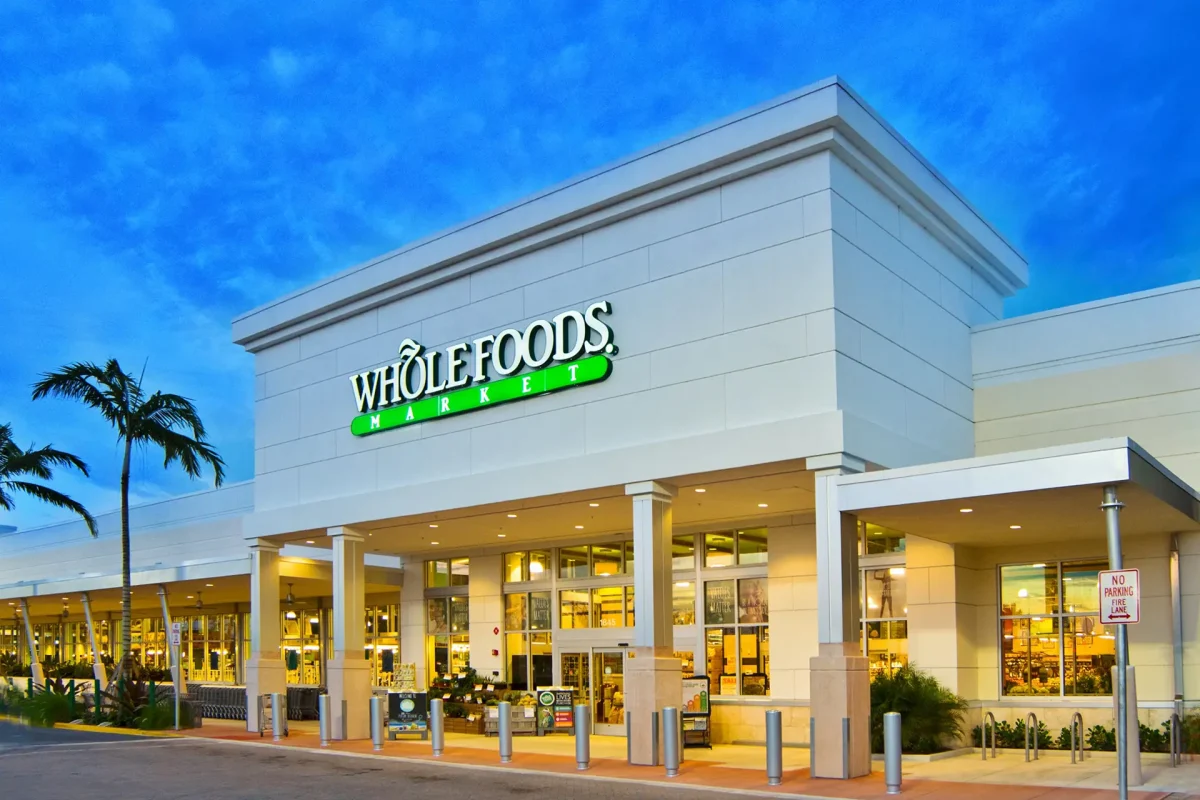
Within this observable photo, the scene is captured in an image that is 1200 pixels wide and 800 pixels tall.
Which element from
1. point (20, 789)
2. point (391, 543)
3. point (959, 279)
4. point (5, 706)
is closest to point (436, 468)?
point (391, 543)

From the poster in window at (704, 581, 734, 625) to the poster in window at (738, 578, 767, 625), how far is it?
247mm

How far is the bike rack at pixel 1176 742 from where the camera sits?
17.7m

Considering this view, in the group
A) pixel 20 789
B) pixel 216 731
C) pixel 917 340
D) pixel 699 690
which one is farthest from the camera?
pixel 216 731

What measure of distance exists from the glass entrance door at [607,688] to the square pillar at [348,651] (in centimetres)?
489

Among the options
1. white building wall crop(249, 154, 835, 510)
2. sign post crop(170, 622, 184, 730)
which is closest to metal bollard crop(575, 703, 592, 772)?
white building wall crop(249, 154, 835, 510)

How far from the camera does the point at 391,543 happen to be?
29.5m

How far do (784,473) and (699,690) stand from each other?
5544mm

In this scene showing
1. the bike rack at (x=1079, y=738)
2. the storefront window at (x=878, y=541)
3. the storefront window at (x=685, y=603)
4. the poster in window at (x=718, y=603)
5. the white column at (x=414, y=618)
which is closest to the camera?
the bike rack at (x=1079, y=738)

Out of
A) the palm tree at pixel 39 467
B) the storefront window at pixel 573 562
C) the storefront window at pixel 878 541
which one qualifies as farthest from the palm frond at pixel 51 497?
the storefront window at pixel 878 541

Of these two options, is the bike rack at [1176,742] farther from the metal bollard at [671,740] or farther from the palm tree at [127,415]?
the palm tree at [127,415]

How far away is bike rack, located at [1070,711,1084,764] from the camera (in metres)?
18.5

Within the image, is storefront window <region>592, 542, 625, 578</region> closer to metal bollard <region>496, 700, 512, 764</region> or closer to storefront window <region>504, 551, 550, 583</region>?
storefront window <region>504, 551, 550, 583</region>

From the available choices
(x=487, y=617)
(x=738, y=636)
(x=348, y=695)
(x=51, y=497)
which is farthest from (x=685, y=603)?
(x=51, y=497)

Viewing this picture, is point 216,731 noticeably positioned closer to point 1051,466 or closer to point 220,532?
point 220,532
